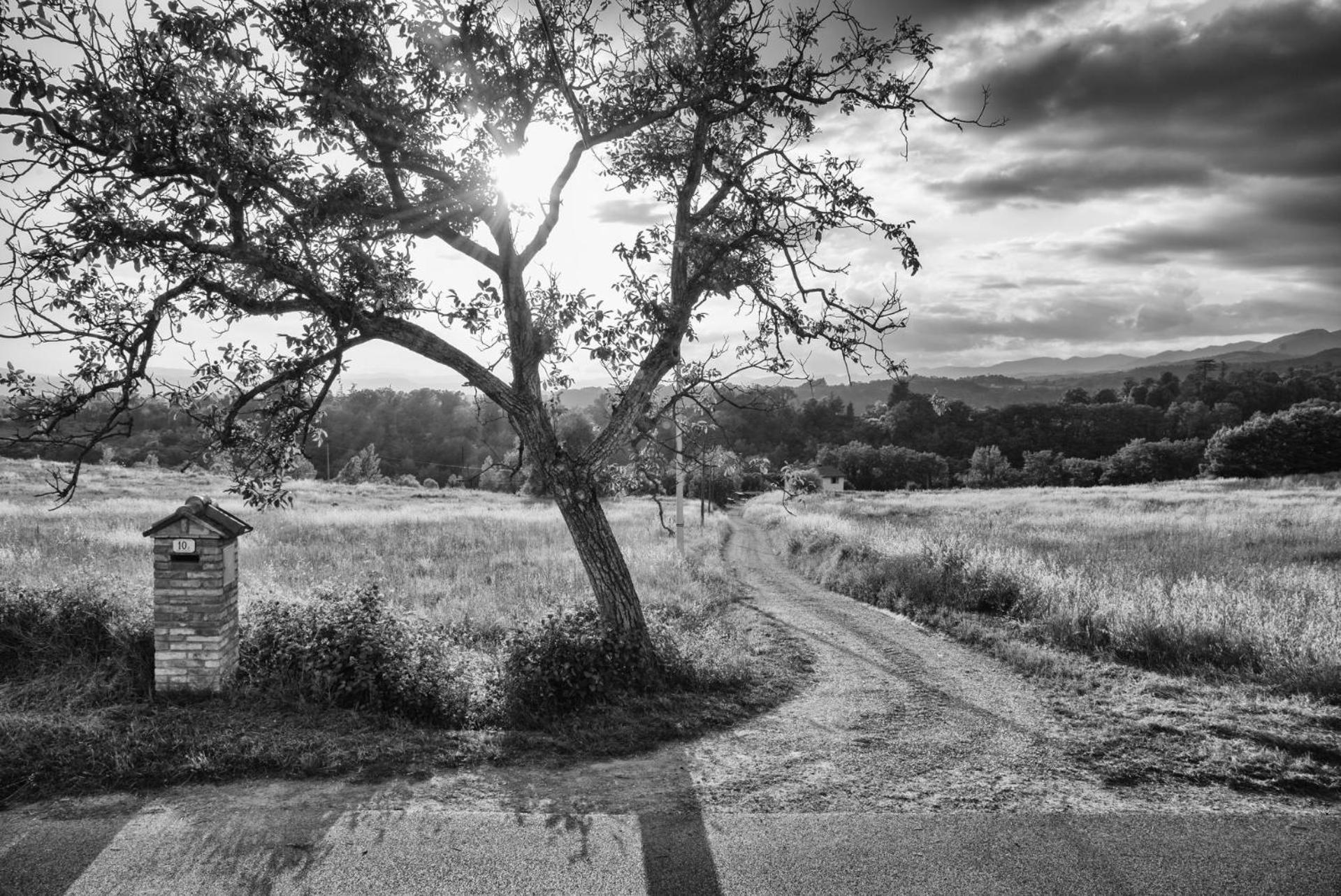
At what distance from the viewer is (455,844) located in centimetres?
442

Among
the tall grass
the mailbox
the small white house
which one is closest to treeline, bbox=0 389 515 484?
the small white house

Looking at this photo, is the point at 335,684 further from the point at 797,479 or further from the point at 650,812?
the point at 797,479

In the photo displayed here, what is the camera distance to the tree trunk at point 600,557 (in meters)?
7.86

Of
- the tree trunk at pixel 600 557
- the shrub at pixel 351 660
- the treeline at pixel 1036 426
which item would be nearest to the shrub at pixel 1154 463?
the treeline at pixel 1036 426

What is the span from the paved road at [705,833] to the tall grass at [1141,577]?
3814mm

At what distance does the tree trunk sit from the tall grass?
6.13 metres

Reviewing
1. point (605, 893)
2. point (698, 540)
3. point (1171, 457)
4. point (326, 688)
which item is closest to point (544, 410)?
point (326, 688)

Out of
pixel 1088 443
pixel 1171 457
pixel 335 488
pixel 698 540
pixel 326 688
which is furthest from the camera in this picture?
pixel 1088 443

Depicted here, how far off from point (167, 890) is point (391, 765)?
1.71 m

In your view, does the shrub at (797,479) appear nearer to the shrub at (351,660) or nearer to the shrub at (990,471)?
the shrub at (351,660)

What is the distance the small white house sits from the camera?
75.2 metres

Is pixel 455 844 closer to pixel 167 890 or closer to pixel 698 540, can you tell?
pixel 167 890

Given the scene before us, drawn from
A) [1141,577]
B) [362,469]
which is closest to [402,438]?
[362,469]

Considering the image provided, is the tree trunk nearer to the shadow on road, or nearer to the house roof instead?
the shadow on road
